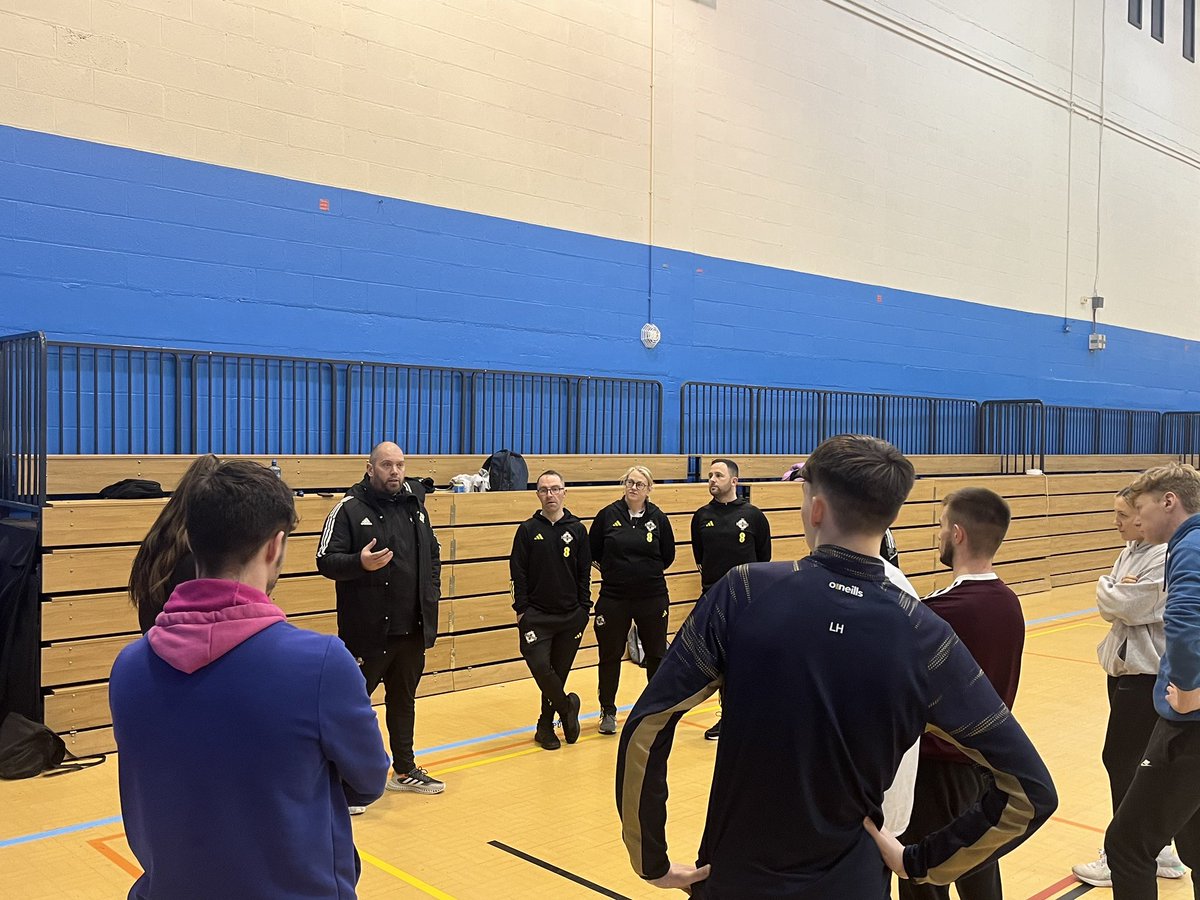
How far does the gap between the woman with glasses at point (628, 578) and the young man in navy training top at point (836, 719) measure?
4.79 m

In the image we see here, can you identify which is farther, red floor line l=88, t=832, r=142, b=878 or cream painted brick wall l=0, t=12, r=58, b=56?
cream painted brick wall l=0, t=12, r=58, b=56

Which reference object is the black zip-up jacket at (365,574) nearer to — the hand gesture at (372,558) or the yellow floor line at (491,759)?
the hand gesture at (372,558)

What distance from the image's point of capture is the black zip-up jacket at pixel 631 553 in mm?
6824

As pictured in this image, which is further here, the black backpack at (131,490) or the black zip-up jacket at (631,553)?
the black zip-up jacket at (631,553)

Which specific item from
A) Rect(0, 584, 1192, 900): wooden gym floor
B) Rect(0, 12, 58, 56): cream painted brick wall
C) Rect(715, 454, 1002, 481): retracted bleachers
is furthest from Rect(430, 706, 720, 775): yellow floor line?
Rect(0, 12, 58, 56): cream painted brick wall

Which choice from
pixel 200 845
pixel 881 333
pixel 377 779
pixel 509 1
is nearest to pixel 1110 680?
pixel 377 779

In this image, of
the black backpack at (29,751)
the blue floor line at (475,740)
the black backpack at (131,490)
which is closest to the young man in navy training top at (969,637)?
the blue floor line at (475,740)

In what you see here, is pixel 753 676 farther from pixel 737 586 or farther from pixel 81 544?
pixel 81 544

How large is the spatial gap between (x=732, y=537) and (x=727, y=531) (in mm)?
56

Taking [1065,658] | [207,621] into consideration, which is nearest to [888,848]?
[207,621]

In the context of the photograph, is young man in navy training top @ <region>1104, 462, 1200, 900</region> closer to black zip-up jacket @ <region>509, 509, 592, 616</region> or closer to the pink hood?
the pink hood

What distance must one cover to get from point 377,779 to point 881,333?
12.9 metres

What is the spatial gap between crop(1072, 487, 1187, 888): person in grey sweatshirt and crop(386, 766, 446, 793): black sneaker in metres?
3.42

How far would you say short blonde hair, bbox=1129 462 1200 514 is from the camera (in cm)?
331
